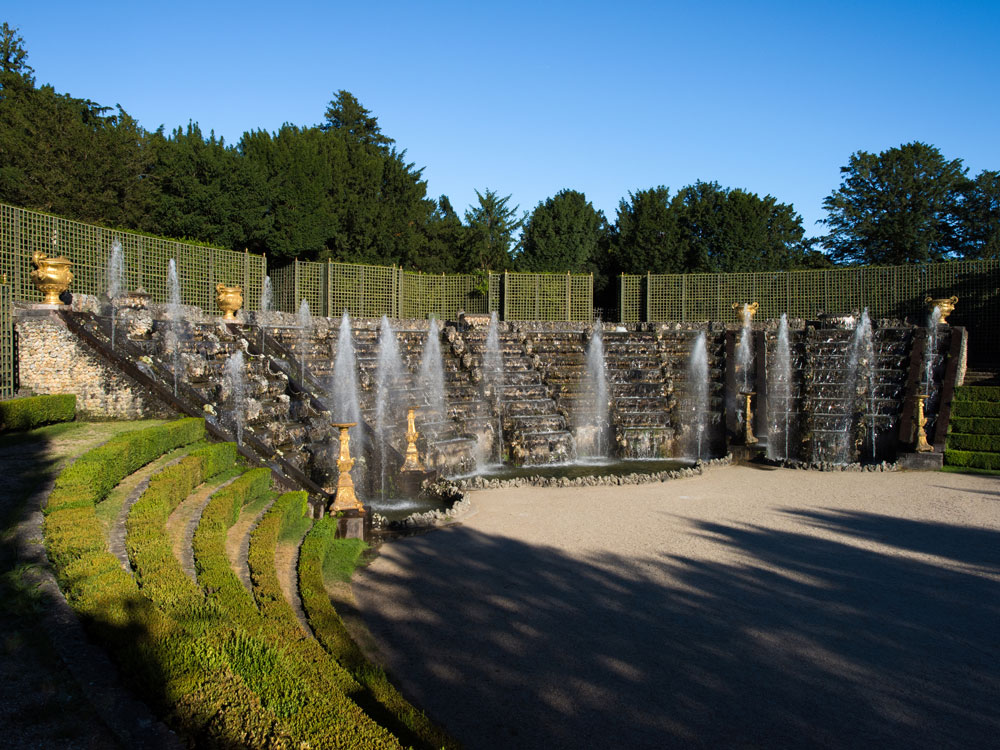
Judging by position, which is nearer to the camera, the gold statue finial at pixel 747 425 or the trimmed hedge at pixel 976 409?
Answer: the trimmed hedge at pixel 976 409

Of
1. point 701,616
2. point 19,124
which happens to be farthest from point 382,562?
point 19,124

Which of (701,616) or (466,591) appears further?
(466,591)

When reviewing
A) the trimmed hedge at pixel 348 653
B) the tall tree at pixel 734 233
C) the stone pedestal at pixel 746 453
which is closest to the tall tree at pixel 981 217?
the tall tree at pixel 734 233

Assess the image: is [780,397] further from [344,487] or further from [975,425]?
[344,487]

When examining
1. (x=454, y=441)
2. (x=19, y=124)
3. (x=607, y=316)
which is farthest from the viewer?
(x=607, y=316)

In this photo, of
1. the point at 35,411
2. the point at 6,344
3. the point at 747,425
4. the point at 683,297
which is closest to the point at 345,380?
the point at 6,344

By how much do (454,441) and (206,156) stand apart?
21742mm

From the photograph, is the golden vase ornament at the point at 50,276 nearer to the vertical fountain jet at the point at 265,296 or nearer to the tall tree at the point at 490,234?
the vertical fountain jet at the point at 265,296

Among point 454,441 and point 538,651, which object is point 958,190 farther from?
point 538,651

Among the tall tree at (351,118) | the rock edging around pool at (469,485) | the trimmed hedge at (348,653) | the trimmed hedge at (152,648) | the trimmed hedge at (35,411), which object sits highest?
the tall tree at (351,118)

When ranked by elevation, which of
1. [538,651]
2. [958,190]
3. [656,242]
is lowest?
[538,651]

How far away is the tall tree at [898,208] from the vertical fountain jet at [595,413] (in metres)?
30.8

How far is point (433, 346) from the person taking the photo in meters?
20.5

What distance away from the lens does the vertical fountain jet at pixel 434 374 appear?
1780 cm
